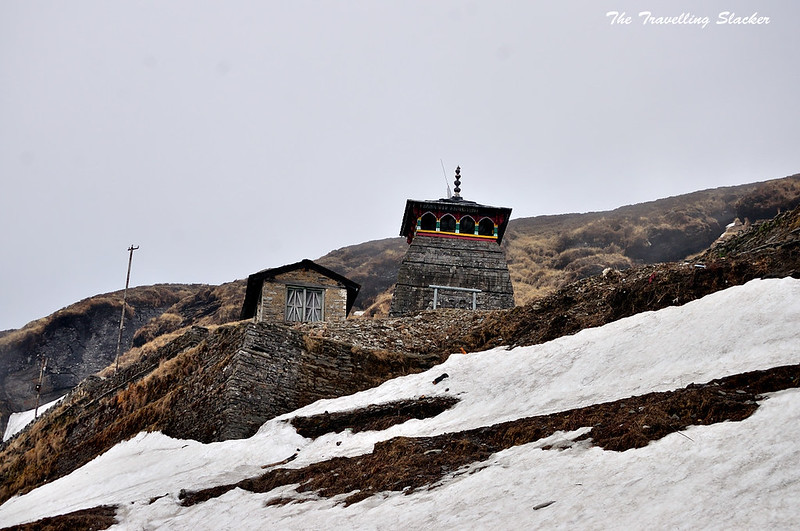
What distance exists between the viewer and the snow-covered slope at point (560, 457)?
6973 mm

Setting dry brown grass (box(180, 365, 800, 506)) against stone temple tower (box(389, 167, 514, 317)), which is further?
stone temple tower (box(389, 167, 514, 317))

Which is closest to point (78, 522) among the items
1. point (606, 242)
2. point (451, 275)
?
point (451, 275)

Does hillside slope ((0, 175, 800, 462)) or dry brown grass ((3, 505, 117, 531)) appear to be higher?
hillside slope ((0, 175, 800, 462))

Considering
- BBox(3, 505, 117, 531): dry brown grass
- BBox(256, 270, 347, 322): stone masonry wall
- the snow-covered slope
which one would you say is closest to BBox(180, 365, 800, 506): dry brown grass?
the snow-covered slope

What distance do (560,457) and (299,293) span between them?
63.3 feet

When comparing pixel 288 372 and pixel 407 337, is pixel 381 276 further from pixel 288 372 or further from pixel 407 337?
pixel 288 372

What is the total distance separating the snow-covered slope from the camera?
275 inches

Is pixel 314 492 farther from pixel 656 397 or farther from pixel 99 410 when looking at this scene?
pixel 99 410

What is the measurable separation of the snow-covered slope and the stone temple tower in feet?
42.5

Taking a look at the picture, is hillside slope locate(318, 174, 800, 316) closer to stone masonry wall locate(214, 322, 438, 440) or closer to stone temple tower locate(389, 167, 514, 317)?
stone temple tower locate(389, 167, 514, 317)

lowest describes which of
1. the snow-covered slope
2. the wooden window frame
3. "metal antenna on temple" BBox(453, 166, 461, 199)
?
the snow-covered slope

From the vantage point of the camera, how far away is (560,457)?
9.32 metres

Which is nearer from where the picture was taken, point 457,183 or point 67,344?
point 457,183

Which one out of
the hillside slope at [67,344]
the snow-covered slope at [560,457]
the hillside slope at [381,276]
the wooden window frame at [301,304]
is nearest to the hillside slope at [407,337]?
the snow-covered slope at [560,457]
